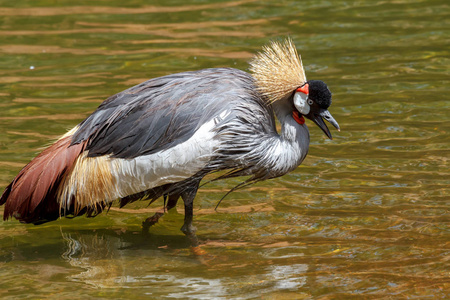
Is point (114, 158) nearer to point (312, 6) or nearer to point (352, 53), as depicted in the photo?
point (352, 53)

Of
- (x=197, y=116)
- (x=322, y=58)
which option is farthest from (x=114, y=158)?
(x=322, y=58)

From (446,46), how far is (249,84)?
5.77 m

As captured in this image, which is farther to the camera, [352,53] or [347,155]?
[352,53]

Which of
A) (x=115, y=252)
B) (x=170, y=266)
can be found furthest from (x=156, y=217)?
(x=170, y=266)

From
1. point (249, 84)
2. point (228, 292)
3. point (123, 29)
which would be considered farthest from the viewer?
point (123, 29)

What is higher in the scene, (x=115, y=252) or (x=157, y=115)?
(x=157, y=115)

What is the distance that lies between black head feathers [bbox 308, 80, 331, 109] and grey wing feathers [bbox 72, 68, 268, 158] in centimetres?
56

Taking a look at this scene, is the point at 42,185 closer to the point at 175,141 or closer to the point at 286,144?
the point at 175,141

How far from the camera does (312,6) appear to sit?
13344 mm

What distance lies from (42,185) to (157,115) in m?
1.16

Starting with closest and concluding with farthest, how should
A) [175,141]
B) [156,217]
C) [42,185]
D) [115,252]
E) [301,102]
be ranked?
1. [175,141]
2. [42,185]
3. [301,102]
4. [115,252]
5. [156,217]

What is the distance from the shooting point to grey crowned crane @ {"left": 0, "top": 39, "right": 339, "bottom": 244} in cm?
624

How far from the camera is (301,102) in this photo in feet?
21.3

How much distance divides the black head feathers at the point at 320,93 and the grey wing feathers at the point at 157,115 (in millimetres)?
558
